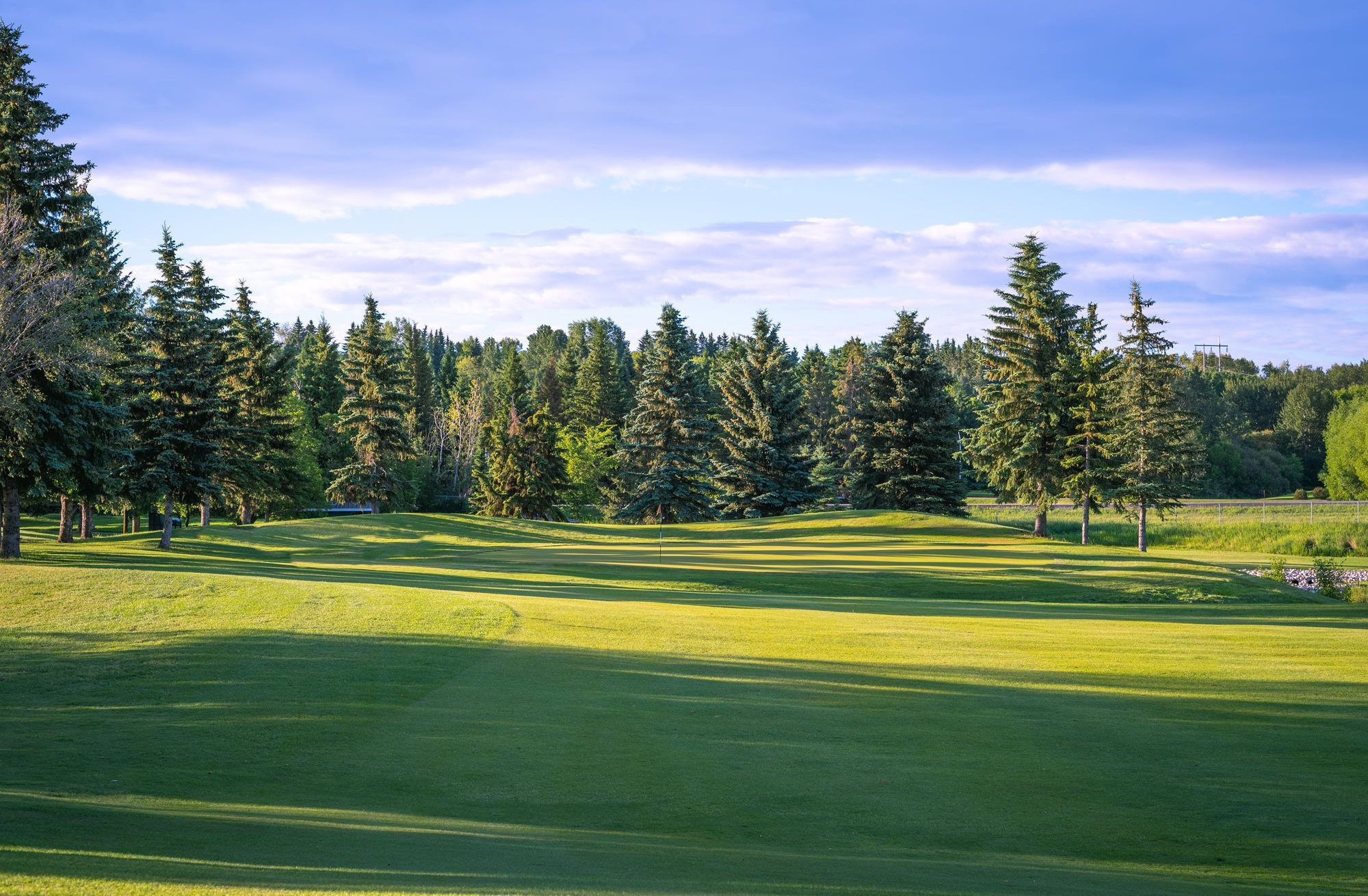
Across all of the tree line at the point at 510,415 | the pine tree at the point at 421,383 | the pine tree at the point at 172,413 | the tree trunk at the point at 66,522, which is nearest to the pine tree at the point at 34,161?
the tree line at the point at 510,415

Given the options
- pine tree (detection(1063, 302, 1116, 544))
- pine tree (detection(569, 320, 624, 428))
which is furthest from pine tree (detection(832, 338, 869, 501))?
pine tree (detection(569, 320, 624, 428))

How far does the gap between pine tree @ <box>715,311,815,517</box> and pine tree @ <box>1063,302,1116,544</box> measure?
1504cm

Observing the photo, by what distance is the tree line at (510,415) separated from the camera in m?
30.4

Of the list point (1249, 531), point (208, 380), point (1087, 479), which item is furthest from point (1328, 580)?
point (208, 380)

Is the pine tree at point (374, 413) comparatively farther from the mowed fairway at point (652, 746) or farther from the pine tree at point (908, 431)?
the mowed fairway at point (652, 746)

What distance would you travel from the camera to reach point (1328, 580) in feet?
107

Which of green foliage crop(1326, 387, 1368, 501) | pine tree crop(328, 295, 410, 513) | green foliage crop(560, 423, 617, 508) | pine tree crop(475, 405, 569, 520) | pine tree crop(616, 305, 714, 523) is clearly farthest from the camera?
green foliage crop(1326, 387, 1368, 501)

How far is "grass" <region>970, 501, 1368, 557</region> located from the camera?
159ft

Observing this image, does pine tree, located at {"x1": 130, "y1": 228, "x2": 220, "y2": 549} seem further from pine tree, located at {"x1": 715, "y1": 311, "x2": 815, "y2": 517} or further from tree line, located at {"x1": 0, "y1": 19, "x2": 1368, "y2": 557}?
pine tree, located at {"x1": 715, "y1": 311, "x2": 815, "y2": 517}

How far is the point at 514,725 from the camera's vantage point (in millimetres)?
10602

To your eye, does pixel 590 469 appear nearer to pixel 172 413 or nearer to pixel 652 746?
pixel 172 413

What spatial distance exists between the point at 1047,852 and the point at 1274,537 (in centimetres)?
4981

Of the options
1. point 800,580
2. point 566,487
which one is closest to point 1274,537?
point 800,580

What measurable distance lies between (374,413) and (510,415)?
34.0 ft
